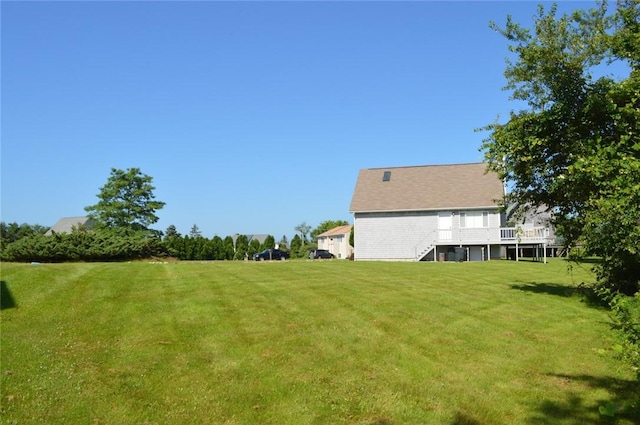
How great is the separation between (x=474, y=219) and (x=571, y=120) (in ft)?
79.1

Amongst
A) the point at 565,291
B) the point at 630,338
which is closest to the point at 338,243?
the point at 565,291

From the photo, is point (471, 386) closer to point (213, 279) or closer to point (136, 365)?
point (136, 365)

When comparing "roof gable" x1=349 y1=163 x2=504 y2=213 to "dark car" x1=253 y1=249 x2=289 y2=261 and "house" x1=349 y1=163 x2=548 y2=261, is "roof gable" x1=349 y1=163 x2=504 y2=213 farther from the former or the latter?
"dark car" x1=253 y1=249 x2=289 y2=261

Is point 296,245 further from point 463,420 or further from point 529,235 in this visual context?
point 463,420

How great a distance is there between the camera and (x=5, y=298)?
10562 mm

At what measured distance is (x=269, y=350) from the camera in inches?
315

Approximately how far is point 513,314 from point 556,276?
416 inches

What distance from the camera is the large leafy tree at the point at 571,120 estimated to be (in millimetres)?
12328

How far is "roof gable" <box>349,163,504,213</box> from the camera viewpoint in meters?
37.8

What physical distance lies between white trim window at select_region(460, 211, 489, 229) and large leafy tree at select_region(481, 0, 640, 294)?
866 inches

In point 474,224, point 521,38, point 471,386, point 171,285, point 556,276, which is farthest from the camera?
point 474,224

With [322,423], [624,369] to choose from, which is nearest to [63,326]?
[322,423]

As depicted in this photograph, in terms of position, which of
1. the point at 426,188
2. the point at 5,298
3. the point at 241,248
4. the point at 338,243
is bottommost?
the point at 5,298

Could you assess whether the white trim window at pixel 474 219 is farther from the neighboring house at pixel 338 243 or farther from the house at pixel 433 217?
the neighboring house at pixel 338 243
